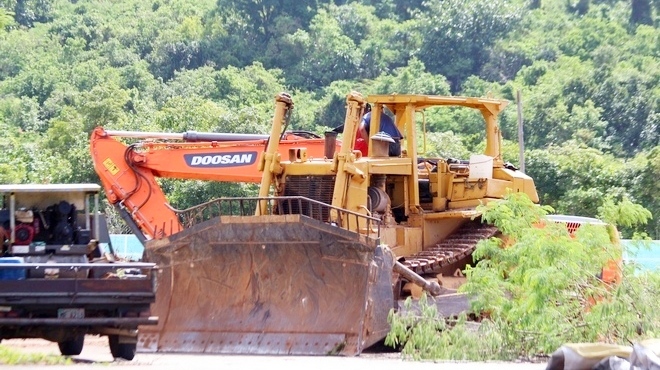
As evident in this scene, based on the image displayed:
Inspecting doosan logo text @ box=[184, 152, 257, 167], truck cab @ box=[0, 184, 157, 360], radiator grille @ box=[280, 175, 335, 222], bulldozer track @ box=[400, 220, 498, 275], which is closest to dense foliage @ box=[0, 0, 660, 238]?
doosan logo text @ box=[184, 152, 257, 167]

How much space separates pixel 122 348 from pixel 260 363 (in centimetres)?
168

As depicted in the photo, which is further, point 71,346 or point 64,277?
point 71,346

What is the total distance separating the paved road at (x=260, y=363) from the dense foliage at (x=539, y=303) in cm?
66

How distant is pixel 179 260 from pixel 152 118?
3237cm

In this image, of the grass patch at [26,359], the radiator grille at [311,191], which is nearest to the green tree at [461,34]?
the radiator grille at [311,191]

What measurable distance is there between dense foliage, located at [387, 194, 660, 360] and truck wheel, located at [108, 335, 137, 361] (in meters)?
2.98

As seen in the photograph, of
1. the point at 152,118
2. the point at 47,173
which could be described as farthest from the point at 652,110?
the point at 47,173

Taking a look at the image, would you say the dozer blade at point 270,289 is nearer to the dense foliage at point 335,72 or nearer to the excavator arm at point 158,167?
the excavator arm at point 158,167

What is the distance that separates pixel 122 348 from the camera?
15430mm

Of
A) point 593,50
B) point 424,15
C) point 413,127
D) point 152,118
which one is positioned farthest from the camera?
point 424,15

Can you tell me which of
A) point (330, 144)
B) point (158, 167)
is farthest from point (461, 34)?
point (330, 144)

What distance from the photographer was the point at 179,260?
679 inches

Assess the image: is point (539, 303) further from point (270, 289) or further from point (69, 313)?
point (69, 313)

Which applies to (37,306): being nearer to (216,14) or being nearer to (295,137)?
(295,137)
